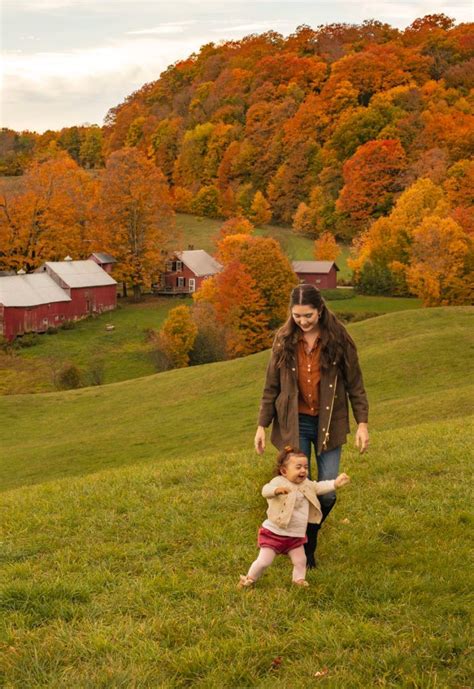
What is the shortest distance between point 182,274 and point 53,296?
74.4ft

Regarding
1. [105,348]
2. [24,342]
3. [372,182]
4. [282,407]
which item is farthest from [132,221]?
[282,407]

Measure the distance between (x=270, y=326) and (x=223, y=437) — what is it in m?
42.1

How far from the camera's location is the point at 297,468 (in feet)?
23.5

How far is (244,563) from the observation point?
785 centimetres

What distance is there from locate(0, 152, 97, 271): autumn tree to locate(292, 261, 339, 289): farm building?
26.3m

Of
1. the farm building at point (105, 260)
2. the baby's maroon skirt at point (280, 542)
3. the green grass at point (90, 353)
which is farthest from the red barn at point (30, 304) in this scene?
the baby's maroon skirt at point (280, 542)

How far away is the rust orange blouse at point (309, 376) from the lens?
7.71 m

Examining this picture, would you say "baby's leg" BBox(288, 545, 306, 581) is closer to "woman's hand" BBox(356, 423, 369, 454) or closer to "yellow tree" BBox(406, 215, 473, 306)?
"woman's hand" BBox(356, 423, 369, 454)

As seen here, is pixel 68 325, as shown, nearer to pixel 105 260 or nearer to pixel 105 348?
pixel 105 348

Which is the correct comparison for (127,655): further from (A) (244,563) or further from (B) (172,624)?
(A) (244,563)

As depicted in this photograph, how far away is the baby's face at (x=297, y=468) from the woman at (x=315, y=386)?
413 millimetres

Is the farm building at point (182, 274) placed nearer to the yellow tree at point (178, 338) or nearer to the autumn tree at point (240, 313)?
the autumn tree at point (240, 313)

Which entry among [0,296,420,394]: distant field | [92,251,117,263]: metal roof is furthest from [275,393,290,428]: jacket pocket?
[92,251,117,263]: metal roof

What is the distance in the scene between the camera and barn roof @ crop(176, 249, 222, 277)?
93.3 metres
